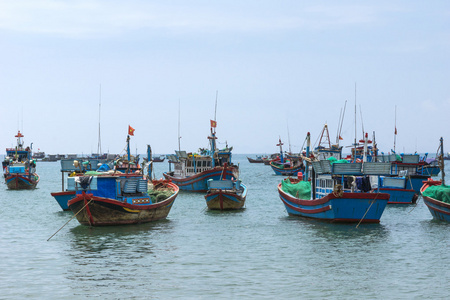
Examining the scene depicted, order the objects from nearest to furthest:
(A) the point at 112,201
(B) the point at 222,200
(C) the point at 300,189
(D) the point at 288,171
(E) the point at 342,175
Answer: (A) the point at 112,201 < (E) the point at 342,175 < (C) the point at 300,189 < (B) the point at 222,200 < (D) the point at 288,171

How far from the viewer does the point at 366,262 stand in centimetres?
2505

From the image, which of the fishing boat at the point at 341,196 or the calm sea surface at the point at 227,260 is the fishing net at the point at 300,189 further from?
the calm sea surface at the point at 227,260

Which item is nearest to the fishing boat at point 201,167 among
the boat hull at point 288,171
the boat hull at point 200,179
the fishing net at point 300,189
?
the boat hull at point 200,179

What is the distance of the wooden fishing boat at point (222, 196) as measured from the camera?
146 ft

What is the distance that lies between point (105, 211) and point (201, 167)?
34.0m

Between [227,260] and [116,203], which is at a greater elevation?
[116,203]

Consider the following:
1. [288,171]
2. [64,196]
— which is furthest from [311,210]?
[288,171]

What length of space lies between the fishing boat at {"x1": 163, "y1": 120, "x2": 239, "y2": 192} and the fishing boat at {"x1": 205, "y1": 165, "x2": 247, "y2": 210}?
14882 mm

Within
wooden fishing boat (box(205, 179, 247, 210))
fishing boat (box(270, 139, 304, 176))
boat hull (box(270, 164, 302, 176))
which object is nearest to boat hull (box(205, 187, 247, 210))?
wooden fishing boat (box(205, 179, 247, 210))

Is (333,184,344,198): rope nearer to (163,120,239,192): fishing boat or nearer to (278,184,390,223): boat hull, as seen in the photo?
(278,184,390,223): boat hull

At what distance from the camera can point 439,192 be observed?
1442 inches

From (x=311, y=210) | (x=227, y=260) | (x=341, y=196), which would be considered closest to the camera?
(x=227, y=260)

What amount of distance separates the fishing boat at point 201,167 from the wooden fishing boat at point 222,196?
1488 centimetres

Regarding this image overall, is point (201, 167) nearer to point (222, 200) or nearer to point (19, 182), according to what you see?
point (222, 200)
